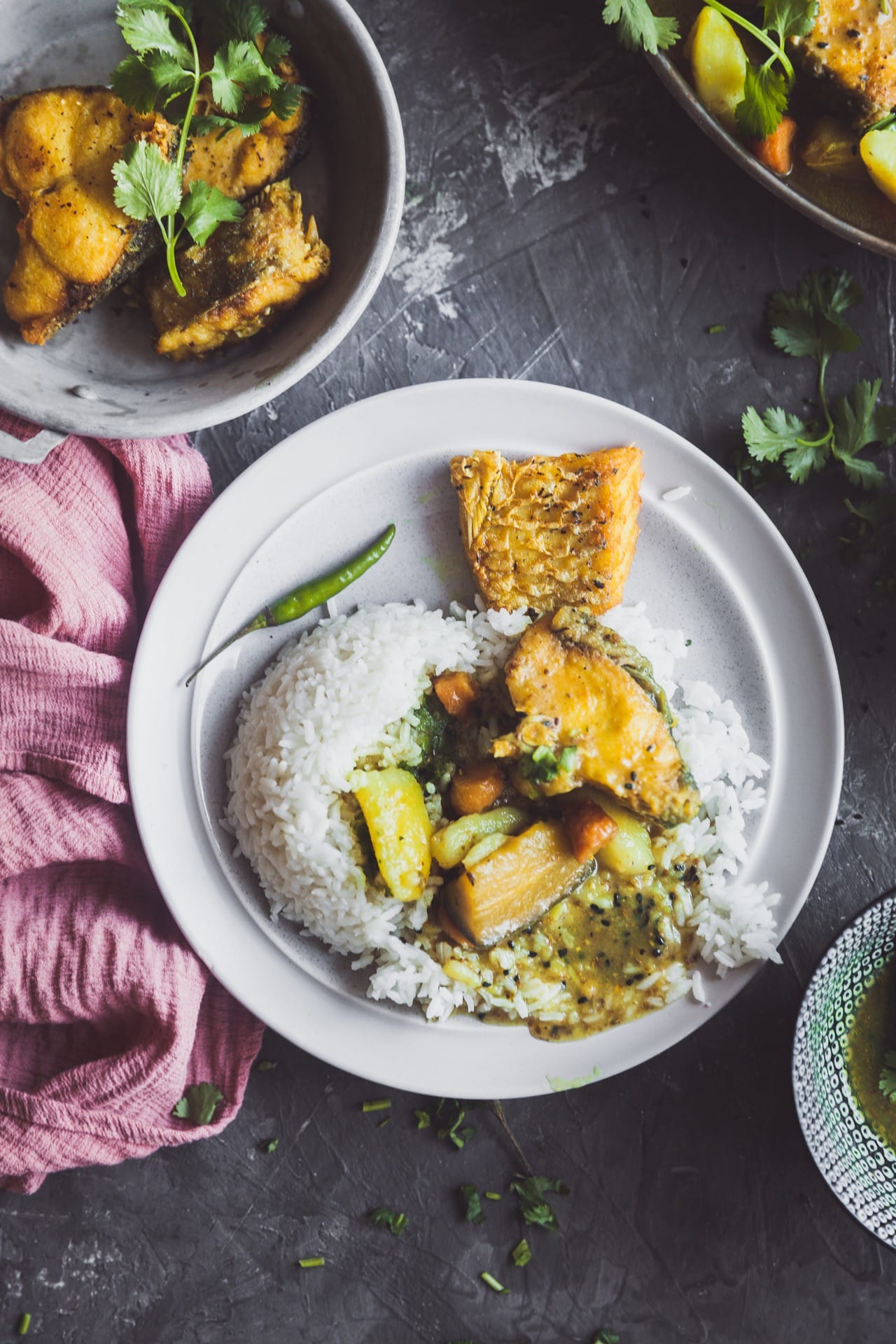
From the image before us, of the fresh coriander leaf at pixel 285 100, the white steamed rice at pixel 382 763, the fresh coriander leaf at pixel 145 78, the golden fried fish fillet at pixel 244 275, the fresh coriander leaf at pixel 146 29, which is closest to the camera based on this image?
the fresh coriander leaf at pixel 146 29

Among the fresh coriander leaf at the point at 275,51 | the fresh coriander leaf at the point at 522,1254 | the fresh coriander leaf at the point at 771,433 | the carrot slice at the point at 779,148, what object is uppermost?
the fresh coriander leaf at the point at 275,51

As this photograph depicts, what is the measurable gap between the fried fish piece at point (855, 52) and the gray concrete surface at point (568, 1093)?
17.8 inches

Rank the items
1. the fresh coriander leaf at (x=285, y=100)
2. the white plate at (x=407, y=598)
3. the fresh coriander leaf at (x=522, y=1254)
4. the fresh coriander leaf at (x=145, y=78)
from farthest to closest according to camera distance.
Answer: the fresh coriander leaf at (x=522, y=1254) < the white plate at (x=407, y=598) < the fresh coriander leaf at (x=285, y=100) < the fresh coriander leaf at (x=145, y=78)

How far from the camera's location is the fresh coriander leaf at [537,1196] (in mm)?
3502

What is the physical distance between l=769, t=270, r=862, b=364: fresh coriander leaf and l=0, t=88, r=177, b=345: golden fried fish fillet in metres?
2.10

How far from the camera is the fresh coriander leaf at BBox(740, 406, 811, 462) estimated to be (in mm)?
3406

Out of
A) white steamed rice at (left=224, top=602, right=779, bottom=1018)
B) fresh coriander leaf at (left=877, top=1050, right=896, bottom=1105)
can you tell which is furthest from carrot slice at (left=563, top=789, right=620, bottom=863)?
fresh coriander leaf at (left=877, top=1050, right=896, bottom=1105)

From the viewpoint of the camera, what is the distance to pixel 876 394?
11.4 feet

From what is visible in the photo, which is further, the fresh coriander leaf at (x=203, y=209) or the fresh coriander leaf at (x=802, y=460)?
the fresh coriander leaf at (x=802, y=460)

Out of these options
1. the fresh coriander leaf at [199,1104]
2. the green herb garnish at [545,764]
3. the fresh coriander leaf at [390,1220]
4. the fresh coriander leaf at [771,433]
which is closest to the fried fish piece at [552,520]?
the fresh coriander leaf at [771,433]

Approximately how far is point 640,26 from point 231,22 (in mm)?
1202

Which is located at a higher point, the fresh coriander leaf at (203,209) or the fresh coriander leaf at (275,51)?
the fresh coriander leaf at (275,51)

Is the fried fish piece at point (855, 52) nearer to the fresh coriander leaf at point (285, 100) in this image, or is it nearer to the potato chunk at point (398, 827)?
the fresh coriander leaf at point (285, 100)

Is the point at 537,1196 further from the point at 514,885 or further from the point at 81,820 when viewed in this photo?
the point at 81,820
